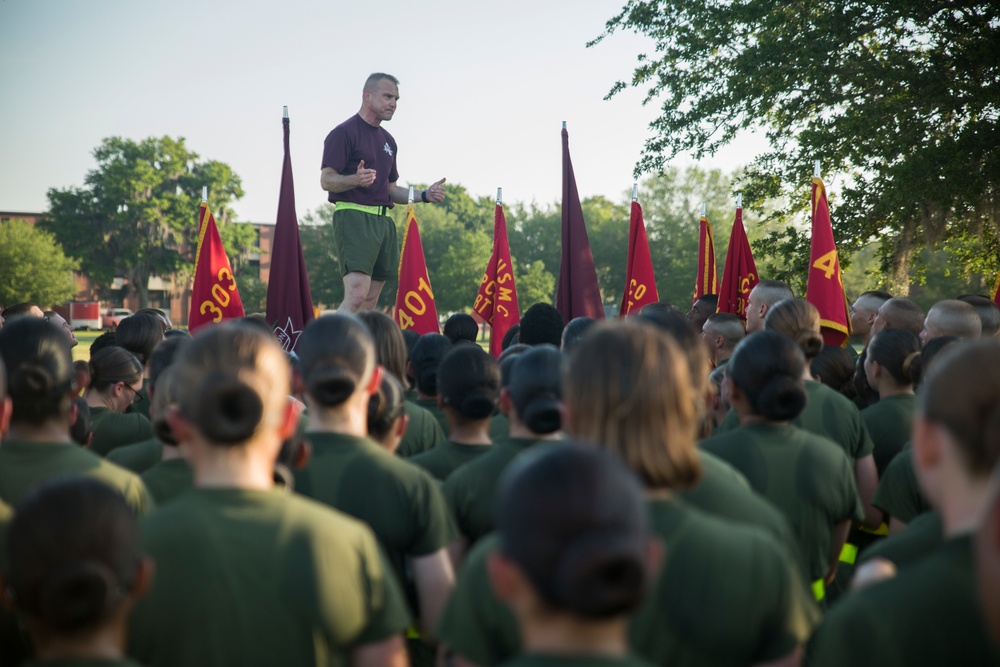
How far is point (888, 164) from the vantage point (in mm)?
13688

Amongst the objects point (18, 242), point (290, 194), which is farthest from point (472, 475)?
point (18, 242)

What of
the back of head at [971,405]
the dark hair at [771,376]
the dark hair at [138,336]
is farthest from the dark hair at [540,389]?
the dark hair at [138,336]

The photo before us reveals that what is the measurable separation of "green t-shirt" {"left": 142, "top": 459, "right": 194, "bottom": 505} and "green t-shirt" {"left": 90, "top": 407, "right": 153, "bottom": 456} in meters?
1.65

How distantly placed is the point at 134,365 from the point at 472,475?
2.68 m

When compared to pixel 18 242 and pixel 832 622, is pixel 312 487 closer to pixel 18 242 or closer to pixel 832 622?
pixel 832 622

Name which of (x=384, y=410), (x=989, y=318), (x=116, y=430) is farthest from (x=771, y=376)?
(x=989, y=318)

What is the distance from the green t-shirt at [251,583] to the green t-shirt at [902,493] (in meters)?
2.20

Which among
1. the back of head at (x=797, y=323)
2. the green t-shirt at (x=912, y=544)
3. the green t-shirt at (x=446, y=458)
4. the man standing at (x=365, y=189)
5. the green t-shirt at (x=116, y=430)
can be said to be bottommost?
the green t-shirt at (x=116, y=430)

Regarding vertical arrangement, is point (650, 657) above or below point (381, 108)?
below

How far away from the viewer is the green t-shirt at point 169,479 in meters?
3.51

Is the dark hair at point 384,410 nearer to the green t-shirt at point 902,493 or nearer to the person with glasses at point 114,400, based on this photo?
the person with glasses at point 114,400

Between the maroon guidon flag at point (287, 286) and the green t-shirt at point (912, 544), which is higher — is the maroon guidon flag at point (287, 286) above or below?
above

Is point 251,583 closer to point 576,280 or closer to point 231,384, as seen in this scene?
point 231,384

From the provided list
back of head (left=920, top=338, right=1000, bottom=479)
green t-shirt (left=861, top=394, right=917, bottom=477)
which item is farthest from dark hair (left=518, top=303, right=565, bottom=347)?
back of head (left=920, top=338, right=1000, bottom=479)
